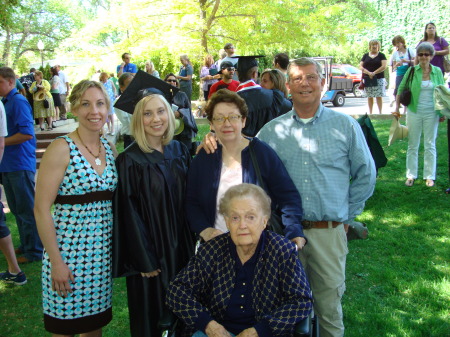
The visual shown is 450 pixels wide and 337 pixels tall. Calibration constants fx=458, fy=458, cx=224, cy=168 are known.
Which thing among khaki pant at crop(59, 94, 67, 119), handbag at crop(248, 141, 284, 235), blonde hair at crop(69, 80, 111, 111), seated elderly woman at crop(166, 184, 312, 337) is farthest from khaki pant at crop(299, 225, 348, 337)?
khaki pant at crop(59, 94, 67, 119)

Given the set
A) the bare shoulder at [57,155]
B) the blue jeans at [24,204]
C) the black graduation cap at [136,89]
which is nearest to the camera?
the bare shoulder at [57,155]

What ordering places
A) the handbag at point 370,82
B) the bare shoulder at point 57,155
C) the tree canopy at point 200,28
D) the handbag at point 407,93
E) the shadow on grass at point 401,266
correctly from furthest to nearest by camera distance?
1. the tree canopy at point 200,28
2. the handbag at point 370,82
3. the handbag at point 407,93
4. the shadow on grass at point 401,266
5. the bare shoulder at point 57,155

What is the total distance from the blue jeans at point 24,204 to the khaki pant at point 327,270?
143 inches

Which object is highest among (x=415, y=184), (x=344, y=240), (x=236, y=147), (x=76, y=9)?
(x=76, y=9)

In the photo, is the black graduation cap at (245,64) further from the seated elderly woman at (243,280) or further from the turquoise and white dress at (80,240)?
the seated elderly woman at (243,280)

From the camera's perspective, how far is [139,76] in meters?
3.52

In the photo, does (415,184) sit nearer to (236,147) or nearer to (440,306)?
(440,306)

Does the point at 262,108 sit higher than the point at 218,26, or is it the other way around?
the point at 218,26

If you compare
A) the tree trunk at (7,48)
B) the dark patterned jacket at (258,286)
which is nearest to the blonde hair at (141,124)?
the dark patterned jacket at (258,286)

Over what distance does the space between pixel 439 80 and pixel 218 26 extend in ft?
44.6

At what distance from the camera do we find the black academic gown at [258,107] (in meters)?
5.06

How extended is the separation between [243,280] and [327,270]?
28.4 inches

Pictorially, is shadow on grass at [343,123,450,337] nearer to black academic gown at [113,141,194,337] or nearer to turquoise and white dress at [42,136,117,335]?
black academic gown at [113,141,194,337]

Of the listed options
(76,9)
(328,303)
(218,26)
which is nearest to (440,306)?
(328,303)
